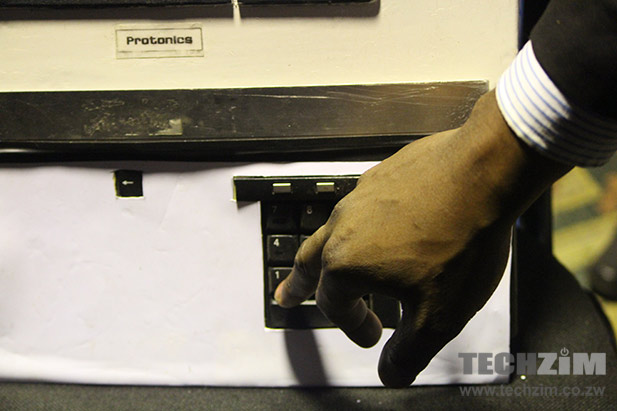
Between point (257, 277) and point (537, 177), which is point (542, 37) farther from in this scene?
point (257, 277)

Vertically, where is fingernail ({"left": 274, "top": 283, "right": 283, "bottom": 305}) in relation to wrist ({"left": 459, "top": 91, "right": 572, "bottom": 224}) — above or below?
below

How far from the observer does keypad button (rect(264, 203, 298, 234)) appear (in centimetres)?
47

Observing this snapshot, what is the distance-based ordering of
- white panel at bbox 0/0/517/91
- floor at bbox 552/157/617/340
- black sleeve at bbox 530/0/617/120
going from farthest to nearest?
floor at bbox 552/157/617/340, white panel at bbox 0/0/517/91, black sleeve at bbox 530/0/617/120

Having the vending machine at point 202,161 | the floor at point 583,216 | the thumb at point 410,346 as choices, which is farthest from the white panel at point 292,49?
the floor at point 583,216

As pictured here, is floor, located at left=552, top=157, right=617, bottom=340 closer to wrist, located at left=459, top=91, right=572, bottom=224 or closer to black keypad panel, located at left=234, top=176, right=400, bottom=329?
black keypad panel, located at left=234, top=176, right=400, bottom=329

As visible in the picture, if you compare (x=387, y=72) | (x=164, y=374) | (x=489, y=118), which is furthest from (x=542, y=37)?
(x=164, y=374)

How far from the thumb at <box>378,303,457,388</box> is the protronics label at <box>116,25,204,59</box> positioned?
26 centimetres

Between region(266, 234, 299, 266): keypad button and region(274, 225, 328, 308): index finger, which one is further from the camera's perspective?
region(266, 234, 299, 266): keypad button

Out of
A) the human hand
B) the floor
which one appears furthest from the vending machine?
the floor

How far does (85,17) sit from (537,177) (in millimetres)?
348

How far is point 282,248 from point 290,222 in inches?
0.9

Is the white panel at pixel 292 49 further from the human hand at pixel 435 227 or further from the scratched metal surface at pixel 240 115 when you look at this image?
the human hand at pixel 435 227

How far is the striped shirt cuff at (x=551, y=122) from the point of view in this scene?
0.81 ft

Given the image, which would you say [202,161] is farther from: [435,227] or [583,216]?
[583,216]
